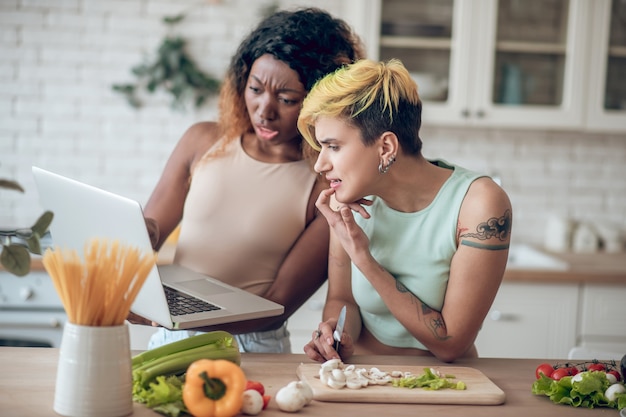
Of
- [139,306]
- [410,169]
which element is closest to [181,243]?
[139,306]

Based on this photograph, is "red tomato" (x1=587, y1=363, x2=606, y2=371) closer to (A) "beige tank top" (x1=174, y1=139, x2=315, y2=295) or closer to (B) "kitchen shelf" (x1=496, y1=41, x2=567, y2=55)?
(A) "beige tank top" (x1=174, y1=139, x2=315, y2=295)

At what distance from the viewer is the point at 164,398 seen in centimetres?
125

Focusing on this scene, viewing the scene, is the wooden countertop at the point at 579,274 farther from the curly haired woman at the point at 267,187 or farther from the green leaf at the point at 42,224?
the green leaf at the point at 42,224

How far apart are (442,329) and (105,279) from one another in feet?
2.55

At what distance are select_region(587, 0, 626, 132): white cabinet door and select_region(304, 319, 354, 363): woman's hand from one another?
2.29 m

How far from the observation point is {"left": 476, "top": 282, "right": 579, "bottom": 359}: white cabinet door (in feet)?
10.2

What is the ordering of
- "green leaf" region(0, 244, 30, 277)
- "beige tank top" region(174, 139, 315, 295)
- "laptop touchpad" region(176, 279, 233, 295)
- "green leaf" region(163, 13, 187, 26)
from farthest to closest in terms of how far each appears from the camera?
1. "green leaf" region(163, 13, 187, 26)
2. "beige tank top" region(174, 139, 315, 295)
3. "laptop touchpad" region(176, 279, 233, 295)
4. "green leaf" region(0, 244, 30, 277)

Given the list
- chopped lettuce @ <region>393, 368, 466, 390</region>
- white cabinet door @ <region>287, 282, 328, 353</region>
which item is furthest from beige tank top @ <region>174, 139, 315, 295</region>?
white cabinet door @ <region>287, 282, 328, 353</region>

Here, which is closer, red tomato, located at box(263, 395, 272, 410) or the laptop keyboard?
red tomato, located at box(263, 395, 272, 410)

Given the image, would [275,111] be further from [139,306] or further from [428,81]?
[428,81]

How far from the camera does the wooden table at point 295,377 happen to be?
1.29 metres

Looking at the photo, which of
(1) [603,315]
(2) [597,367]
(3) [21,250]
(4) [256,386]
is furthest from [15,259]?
(1) [603,315]

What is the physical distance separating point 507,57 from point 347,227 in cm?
207

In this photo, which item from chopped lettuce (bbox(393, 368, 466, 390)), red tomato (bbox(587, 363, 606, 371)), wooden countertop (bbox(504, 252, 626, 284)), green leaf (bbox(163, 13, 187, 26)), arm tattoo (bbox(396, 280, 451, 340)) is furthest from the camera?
green leaf (bbox(163, 13, 187, 26))
